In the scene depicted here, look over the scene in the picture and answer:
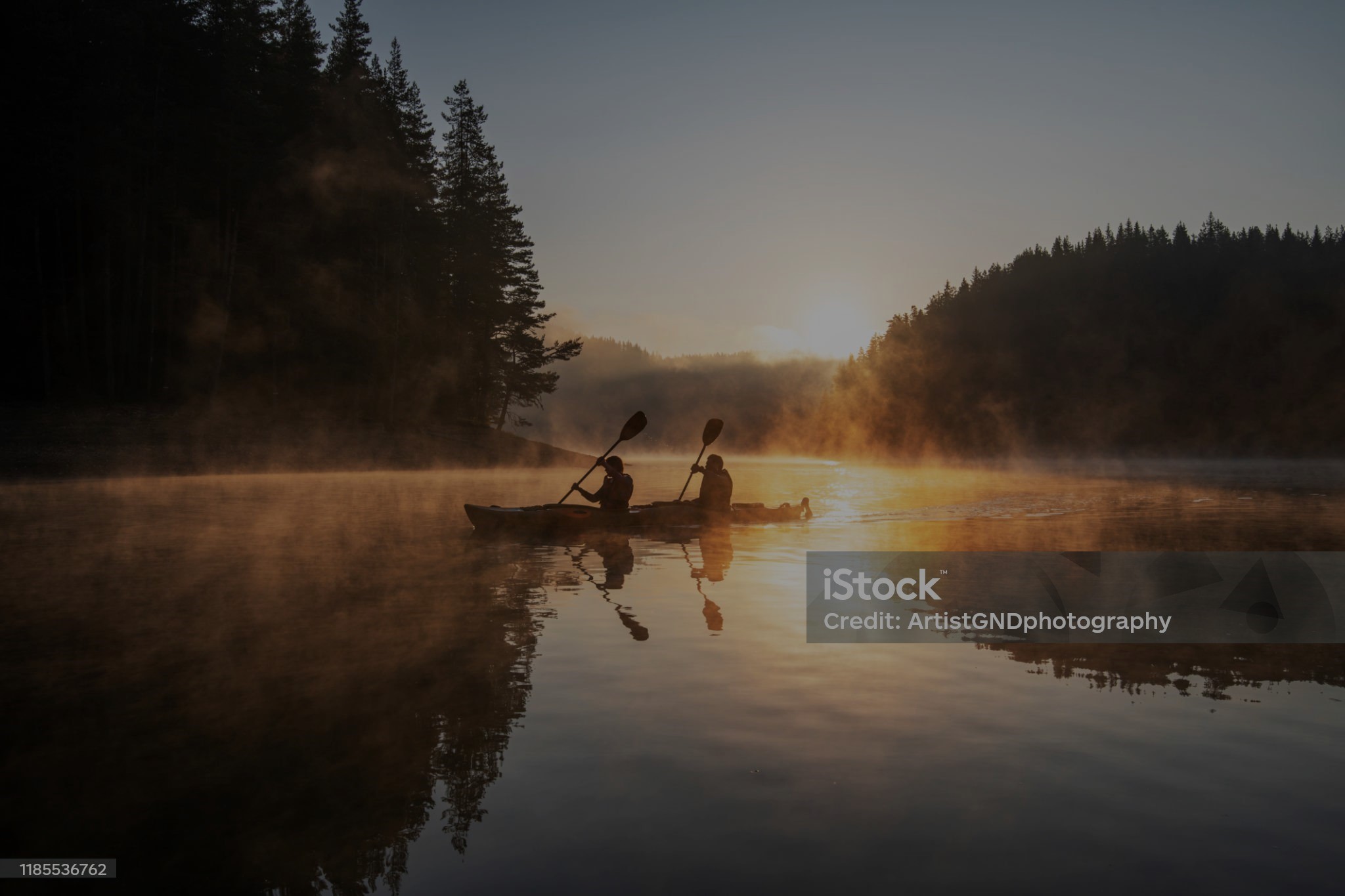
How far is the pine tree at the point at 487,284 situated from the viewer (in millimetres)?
61281

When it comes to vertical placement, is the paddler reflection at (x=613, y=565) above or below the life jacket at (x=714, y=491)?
below

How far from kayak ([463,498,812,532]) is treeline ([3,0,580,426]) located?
2598 cm

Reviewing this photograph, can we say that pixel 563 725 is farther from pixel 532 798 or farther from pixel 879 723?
pixel 879 723

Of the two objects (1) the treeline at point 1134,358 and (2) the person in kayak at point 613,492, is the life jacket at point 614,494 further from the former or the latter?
(1) the treeline at point 1134,358

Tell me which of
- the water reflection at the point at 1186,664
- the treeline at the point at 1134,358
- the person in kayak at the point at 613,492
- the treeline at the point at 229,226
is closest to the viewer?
the water reflection at the point at 1186,664

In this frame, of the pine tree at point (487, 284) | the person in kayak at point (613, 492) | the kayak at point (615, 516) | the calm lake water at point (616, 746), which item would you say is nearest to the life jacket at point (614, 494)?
the person in kayak at point (613, 492)

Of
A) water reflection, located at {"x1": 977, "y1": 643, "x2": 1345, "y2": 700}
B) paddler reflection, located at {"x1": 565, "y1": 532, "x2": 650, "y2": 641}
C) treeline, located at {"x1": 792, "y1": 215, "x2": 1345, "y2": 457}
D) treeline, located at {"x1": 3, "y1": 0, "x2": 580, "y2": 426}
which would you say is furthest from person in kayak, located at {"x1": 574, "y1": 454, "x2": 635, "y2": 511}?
treeline, located at {"x1": 792, "y1": 215, "x2": 1345, "y2": 457}

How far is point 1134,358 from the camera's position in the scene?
447ft

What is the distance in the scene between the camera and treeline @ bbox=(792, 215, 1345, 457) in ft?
420

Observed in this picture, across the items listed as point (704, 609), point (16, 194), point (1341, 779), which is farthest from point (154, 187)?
point (1341, 779)

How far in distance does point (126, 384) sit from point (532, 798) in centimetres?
3961

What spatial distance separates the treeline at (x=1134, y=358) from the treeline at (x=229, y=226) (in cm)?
9516

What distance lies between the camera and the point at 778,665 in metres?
7.98

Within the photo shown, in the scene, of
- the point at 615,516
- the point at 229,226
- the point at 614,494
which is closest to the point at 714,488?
the point at 614,494
